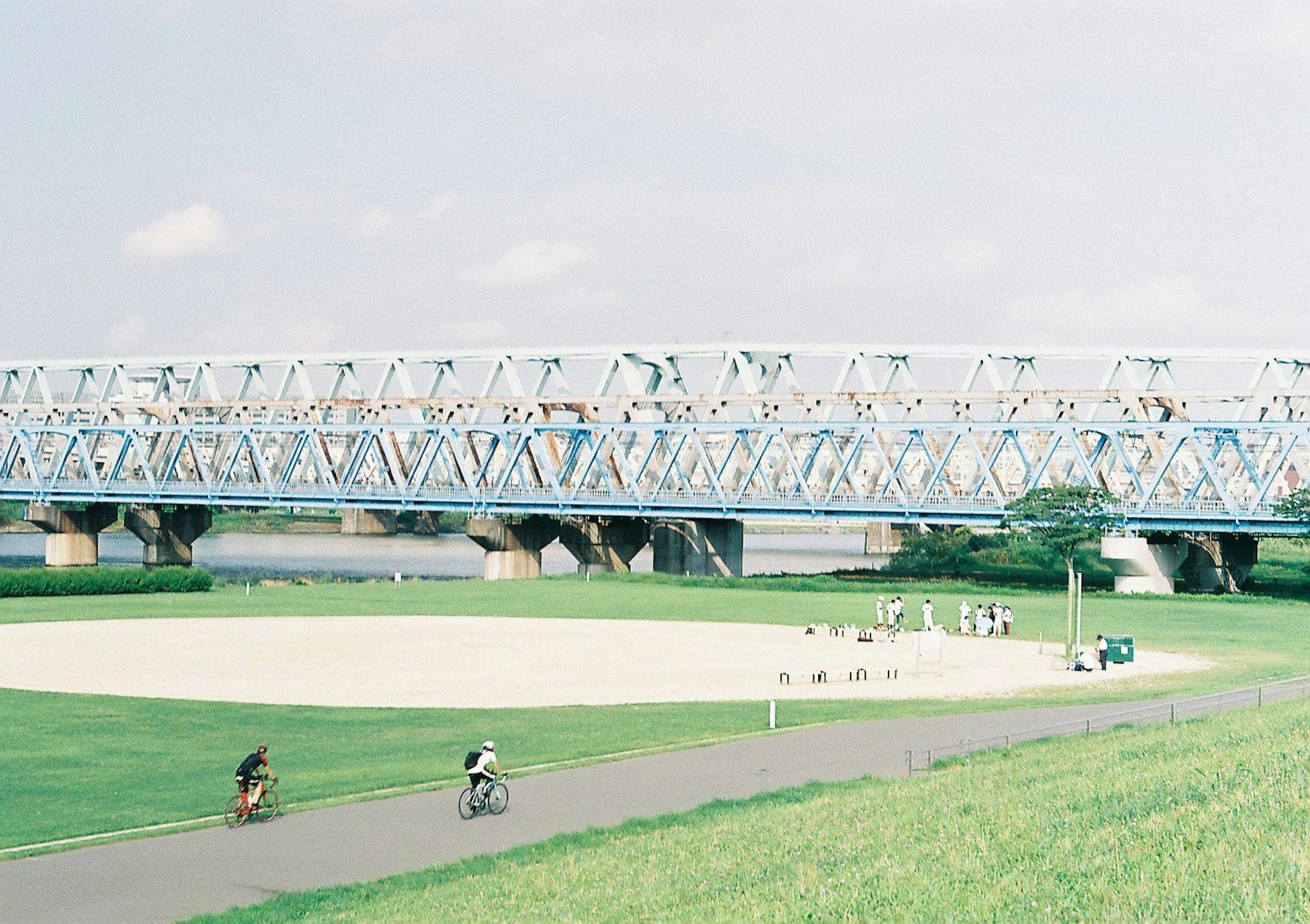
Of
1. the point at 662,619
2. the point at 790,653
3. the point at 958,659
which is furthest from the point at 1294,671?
the point at 662,619

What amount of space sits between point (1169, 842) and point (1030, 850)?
160 cm

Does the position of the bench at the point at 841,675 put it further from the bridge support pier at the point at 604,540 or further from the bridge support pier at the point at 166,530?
the bridge support pier at the point at 166,530

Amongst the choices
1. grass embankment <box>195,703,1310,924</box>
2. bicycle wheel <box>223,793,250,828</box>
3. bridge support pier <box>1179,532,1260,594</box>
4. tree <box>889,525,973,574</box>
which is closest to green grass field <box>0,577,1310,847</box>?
bicycle wheel <box>223,793,250,828</box>

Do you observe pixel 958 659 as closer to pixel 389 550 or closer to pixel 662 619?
pixel 662 619

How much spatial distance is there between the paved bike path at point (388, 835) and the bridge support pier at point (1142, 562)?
52623 mm

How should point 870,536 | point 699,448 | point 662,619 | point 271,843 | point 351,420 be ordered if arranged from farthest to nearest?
point 870,536, point 351,420, point 699,448, point 662,619, point 271,843

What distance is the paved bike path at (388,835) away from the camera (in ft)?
65.4

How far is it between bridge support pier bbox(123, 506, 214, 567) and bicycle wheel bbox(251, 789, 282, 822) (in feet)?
334

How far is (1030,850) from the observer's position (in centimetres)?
1748

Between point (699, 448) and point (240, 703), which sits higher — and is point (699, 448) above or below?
above

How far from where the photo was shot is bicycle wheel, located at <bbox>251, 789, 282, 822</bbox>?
24484 millimetres

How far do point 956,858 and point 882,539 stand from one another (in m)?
152

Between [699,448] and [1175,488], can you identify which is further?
[699,448]

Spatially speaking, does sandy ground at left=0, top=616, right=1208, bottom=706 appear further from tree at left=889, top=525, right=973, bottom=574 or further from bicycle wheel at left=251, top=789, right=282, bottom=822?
tree at left=889, top=525, right=973, bottom=574
